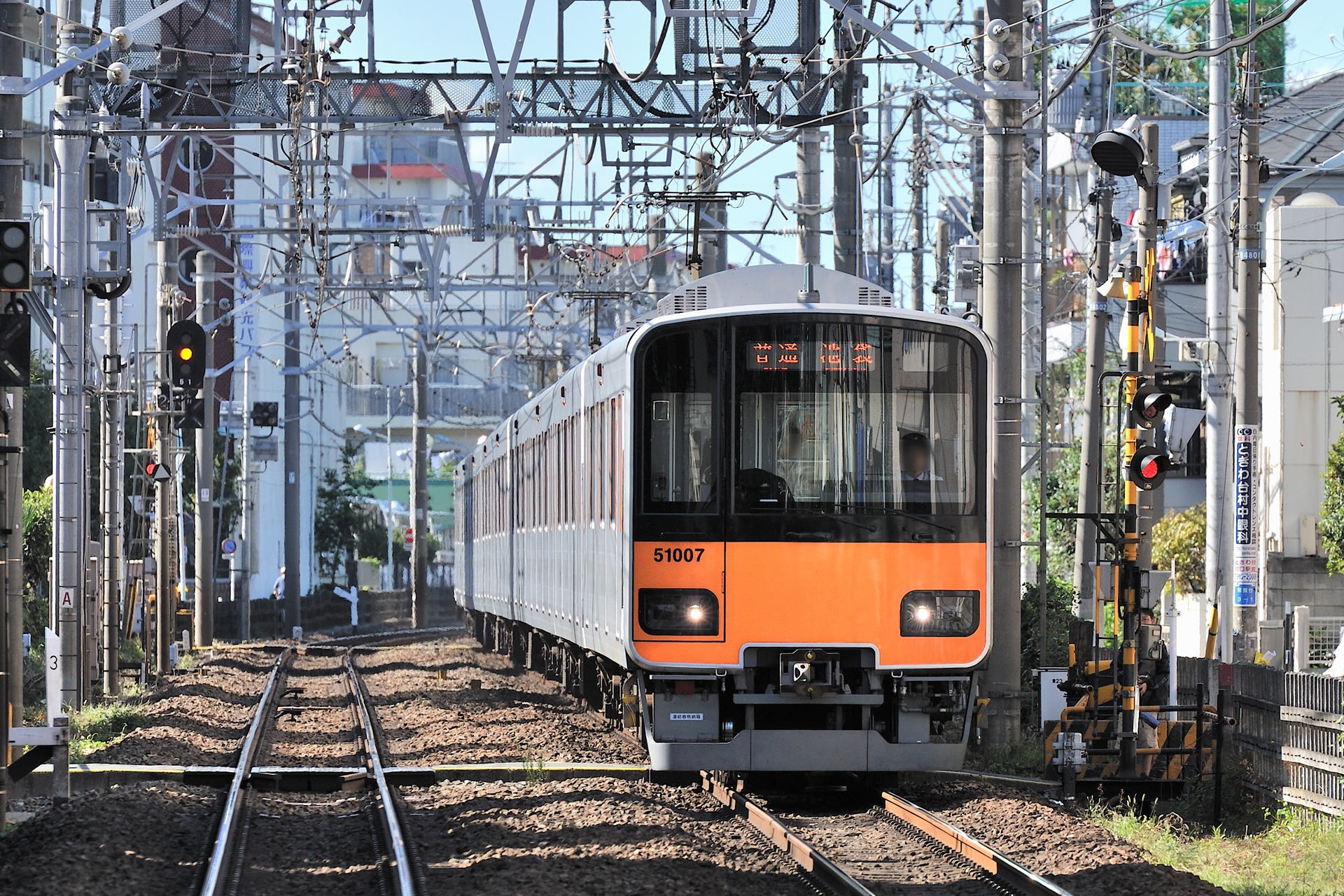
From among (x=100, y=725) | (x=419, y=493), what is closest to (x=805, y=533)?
(x=100, y=725)

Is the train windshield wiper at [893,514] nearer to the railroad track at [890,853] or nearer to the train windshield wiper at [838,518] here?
the train windshield wiper at [838,518]

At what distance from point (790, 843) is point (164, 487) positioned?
16809 millimetres

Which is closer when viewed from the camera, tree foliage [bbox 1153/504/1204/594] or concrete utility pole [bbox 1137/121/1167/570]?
concrete utility pole [bbox 1137/121/1167/570]

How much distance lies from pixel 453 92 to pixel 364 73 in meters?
0.85

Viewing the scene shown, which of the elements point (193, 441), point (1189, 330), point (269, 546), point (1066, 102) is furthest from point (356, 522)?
point (1189, 330)

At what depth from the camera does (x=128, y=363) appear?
778 inches

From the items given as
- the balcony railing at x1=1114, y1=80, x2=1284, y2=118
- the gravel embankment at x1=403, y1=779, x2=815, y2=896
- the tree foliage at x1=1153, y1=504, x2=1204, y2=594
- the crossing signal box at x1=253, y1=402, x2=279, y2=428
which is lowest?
the gravel embankment at x1=403, y1=779, x2=815, y2=896

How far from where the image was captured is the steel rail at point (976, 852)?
8.06 m

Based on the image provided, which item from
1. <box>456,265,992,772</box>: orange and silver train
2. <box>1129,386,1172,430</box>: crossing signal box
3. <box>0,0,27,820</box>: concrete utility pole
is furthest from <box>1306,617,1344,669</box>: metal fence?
<box>0,0,27,820</box>: concrete utility pole

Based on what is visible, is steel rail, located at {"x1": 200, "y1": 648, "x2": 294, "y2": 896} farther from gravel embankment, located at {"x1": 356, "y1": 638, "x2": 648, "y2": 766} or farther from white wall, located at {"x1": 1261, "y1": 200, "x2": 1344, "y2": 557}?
white wall, located at {"x1": 1261, "y1": 200, "x2": 1344, "y2": 557}

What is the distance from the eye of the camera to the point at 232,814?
10.6m

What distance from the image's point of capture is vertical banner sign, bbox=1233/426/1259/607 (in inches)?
612

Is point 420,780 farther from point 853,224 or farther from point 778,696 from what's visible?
point 853,224

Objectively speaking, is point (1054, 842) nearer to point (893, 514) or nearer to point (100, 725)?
point (893, 514)
